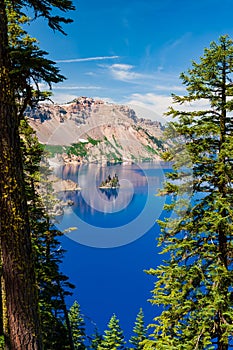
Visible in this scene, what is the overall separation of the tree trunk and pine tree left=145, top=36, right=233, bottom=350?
3.41 metres

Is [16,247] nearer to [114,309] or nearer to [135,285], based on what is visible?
[114,309]

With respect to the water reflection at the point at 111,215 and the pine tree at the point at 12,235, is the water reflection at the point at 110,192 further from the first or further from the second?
the pine tree at the point at 12,235

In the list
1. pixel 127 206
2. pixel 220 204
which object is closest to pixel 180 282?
pixel 220 204

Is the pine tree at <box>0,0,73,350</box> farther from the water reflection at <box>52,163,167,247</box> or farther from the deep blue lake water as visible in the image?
the water reflection at <box>52,163,167,247</box>

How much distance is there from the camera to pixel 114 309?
4262cm

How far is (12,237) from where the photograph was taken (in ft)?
13.1

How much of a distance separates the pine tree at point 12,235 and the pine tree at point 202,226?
3.39 meters

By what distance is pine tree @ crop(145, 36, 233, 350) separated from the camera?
21.1ft

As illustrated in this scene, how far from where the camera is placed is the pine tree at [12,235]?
3990 mm

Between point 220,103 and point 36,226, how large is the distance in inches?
308

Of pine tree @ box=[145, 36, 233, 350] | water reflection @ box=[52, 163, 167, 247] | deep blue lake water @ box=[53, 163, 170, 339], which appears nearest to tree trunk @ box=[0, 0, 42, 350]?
Result: pine tree @ box=[145, 36, 233, 350]

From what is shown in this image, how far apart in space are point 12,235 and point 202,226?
15.0ft

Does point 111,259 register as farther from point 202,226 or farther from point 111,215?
point 202,226

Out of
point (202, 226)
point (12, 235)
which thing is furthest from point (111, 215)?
point (12, 235)
